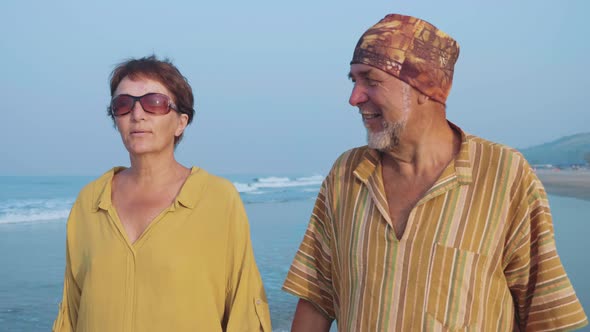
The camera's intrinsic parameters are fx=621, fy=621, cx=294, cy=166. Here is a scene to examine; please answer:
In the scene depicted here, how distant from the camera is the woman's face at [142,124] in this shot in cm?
269

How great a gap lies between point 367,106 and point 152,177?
105 centimetres

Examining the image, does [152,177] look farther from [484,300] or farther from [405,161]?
[484,300]

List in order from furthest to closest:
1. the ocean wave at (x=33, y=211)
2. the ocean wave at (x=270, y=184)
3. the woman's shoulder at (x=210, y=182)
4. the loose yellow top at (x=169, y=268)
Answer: the ocean wave at (x=270, y=184) → the ocean wave at (x=33, y=211) → the woman's shoulder at (x=210, y=182) → the loose yellow top at (x=169, y=268)

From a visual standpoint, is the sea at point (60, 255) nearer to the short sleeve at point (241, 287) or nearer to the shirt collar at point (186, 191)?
the short sleeve at point (241, 287)

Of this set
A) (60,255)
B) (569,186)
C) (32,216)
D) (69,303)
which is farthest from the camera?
(569,186)

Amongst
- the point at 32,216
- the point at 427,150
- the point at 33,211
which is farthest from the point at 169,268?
the point at 33,211

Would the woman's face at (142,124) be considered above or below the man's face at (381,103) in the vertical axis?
below

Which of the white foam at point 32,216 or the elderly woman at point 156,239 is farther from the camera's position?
the white foam at point 32,216

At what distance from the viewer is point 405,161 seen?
96.0 inches

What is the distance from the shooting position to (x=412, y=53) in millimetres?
2305

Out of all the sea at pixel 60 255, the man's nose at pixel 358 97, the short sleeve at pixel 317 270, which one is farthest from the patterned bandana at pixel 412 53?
the sea at pixel 60 255

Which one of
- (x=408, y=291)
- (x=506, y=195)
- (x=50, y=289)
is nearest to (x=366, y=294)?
(x=408, y=291)

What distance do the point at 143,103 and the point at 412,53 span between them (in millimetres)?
1174

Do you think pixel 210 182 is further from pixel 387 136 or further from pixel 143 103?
pixel 387 136
